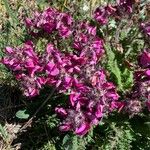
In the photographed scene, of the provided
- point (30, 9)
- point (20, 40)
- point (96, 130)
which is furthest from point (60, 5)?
point (96, 130)

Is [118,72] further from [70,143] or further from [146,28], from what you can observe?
[70,143]

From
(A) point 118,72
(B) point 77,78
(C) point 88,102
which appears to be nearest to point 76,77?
(B) point 77,78

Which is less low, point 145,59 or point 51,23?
point 51,23

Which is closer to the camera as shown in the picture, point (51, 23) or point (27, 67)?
point (27, 67)

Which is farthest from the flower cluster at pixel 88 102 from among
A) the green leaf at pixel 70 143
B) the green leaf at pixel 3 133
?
the green leaf at pixel 3 133

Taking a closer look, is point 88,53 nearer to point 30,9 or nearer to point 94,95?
point 94,95

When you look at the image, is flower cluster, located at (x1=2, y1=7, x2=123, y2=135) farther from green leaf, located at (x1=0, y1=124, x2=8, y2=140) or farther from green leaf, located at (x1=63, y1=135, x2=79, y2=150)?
green leaf, located at (x1=0, y1=124, x2=8, y2=140)

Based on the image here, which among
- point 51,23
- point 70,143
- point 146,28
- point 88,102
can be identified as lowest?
point 70,143

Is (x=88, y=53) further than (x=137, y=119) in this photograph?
No

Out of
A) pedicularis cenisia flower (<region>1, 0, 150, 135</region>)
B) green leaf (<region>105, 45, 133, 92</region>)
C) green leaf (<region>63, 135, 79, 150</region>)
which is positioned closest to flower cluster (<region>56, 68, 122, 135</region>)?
pedicularis cenisia flower (<region>1, 0, 150, 135</region>)

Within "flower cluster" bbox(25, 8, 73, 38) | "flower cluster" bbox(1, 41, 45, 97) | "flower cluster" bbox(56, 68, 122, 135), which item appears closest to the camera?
"flower cluster" bbox(56, 68, 122, 135)

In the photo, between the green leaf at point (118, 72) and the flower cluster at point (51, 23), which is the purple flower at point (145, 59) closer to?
the green leaf at point (118, 72)
